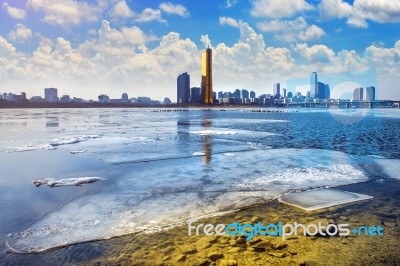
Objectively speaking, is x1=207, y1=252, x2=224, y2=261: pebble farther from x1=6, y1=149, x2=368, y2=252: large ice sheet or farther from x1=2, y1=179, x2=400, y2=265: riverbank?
x1=6, y1=149, x2=368, y2=252: large ice sheet

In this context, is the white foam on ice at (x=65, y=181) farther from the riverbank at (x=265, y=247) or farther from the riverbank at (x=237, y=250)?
the riverbank at (x=265, y=247)

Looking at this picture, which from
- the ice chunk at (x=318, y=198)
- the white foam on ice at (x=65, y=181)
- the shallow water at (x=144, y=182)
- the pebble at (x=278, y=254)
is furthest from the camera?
the white foam on ice at (x=65, y=181)

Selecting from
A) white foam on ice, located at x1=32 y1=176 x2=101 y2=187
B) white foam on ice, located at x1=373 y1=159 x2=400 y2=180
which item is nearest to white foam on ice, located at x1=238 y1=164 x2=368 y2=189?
white foam on ice, located at x1=373 y1=159 x2=400 y2=180

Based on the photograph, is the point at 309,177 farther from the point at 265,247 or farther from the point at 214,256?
the point at 214,256

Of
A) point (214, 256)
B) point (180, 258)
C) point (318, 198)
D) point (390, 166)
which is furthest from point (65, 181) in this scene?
point (390, 166)

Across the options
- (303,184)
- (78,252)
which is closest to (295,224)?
(303,184)

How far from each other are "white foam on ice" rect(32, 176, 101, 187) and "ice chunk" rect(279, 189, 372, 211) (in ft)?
22.5

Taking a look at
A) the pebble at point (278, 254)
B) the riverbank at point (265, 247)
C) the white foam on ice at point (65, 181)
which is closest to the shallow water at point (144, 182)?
the white foam on ice at point (65, 181)

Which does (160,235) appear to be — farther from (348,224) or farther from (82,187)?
(82,187)

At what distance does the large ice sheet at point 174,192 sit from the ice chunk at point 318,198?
53cm

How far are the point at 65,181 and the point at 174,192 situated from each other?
4.38 m

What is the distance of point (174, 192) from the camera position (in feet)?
31.1

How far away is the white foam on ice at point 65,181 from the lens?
1051cm

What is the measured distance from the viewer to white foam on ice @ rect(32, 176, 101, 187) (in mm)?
10508
